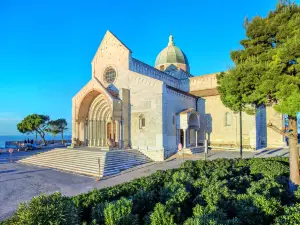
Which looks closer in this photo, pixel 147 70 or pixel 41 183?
pixel 41 183

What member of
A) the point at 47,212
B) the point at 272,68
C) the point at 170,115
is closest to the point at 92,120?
the point at 170,115

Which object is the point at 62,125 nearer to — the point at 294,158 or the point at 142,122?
the point at 142,122

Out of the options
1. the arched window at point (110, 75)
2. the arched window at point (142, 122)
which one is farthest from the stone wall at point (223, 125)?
the arched window at point (110, 75)

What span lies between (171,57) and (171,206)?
115 ft

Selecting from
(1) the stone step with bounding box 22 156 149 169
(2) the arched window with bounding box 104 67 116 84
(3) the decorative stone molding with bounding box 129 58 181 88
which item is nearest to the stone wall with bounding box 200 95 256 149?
(3) the decorative stone molding with bounding box 129 58 181 88

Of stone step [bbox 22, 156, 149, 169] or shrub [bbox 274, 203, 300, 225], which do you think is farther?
stone step [bbox 22, 156, 149, 169]

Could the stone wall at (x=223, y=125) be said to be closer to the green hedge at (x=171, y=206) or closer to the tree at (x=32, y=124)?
the green hedge at (x=171, y=206)

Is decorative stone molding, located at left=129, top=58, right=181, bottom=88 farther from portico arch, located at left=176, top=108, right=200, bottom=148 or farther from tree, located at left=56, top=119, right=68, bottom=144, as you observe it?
tree, located at left=56, top=119, right=68, bottom=144

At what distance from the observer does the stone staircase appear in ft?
54.4

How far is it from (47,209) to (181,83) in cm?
3064

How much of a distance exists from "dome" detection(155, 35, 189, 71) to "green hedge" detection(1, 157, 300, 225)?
30250 millimetres

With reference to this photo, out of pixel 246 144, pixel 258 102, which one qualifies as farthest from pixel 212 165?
pixel 246 144

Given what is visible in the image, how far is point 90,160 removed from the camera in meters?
18.0

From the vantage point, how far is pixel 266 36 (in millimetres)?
10484
